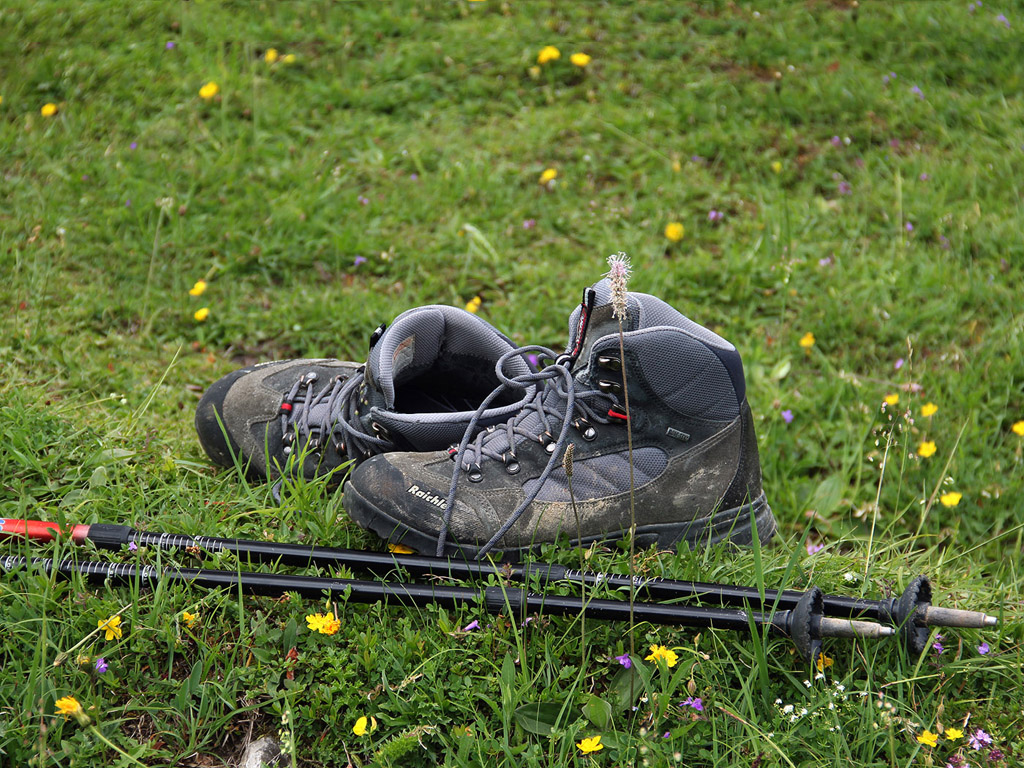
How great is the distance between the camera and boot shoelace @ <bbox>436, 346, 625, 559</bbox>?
2289 mm

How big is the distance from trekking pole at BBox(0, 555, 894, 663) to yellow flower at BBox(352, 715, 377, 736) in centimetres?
30

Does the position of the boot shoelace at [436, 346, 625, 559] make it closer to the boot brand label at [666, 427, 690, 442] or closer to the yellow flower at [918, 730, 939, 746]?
the boot brand label at [666, 427, 690, 442]

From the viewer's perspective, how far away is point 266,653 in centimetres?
203

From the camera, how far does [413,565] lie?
2203mm

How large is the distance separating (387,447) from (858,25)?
4.55 meters

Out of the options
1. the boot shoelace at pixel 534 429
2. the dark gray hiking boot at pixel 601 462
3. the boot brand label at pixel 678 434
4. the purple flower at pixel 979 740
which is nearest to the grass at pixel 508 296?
the purple flower at pixel 979 740

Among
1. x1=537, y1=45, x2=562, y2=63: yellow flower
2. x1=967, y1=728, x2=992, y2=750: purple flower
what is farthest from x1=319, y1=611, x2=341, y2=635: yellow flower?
x1=537, y1=45, x2=562, y2=63: yellow flower

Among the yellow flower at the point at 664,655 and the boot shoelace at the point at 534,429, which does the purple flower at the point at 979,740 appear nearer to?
the yellow flower at the point at 664,655

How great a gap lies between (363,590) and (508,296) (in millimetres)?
2083

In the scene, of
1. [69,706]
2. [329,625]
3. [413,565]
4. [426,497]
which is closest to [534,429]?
[426,497]

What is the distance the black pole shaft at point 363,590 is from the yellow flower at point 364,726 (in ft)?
0.98

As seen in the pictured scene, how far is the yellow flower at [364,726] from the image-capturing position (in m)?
1.86

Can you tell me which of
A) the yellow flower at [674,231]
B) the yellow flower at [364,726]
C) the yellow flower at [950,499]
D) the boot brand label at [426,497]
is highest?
the boot brand label at [426,497]

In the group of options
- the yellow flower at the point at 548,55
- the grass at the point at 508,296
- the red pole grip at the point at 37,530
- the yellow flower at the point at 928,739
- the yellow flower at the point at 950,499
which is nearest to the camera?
the yellow flower at the point at 928,739
